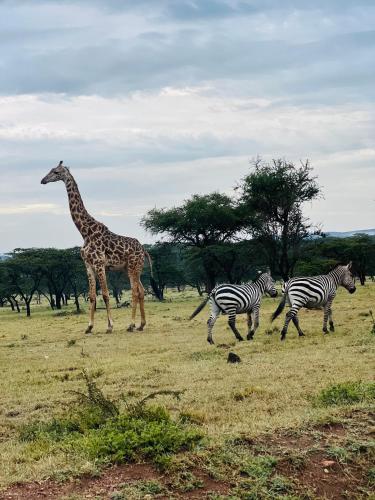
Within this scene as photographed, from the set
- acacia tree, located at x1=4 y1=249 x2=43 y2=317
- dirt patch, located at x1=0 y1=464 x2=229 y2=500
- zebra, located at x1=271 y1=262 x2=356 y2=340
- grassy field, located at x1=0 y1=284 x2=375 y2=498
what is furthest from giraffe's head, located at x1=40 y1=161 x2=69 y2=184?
acacia tree, located at x1=4 y1=249 x2=43 y2=317

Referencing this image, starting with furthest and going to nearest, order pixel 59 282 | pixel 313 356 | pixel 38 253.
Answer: pixel 59 282, pixel 38 253, pixel 313 356

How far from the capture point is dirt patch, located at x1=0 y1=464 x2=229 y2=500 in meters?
4.85

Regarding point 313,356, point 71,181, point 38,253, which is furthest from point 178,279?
point 313,356

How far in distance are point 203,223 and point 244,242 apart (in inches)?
130

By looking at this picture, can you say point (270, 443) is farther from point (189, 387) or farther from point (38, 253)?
point (38, 253)

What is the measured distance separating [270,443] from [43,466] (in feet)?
7.24

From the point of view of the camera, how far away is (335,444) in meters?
5.71

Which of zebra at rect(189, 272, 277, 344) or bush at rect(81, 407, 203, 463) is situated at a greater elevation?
zebra at rect(189, 272, 277, 344)

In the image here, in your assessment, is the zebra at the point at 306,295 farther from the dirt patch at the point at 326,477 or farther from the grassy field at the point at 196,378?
the dirt patch at the point at 326,477

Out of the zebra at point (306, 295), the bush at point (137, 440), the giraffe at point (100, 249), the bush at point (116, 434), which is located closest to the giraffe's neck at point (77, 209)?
the giraffe at point (100, 249)

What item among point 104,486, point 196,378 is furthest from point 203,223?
point 104,486

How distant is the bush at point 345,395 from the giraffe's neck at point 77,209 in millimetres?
14936

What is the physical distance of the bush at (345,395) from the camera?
7230 mm

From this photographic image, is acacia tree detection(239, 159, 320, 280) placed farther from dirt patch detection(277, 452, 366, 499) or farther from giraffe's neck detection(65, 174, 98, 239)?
dirt patch detection(277, 452, 366, 499)
